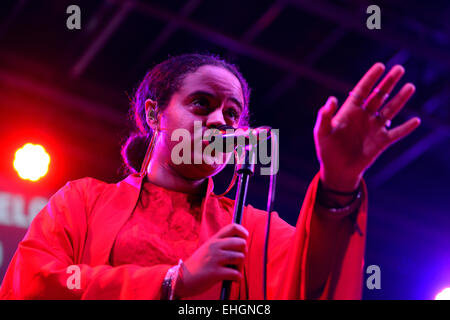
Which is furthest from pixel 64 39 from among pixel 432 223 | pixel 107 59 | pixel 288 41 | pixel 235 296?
pixel 432 223

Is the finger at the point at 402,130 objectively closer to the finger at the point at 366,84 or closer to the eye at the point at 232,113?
the finger at the point at 366,84

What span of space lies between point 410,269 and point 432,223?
2.35 ft

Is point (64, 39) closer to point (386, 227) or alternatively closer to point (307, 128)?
point (307, 128)

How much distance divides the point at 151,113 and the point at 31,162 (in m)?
2.53

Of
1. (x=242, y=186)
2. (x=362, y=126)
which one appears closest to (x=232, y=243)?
(x=242, y=186)

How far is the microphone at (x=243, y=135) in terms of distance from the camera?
1550 millimetres

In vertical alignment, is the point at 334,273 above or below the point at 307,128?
below

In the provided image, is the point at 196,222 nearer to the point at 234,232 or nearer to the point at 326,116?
the point at 234,232

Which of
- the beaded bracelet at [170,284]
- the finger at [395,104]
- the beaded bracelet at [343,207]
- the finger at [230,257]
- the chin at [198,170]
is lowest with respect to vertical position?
the beaded bracelet at [170,284]

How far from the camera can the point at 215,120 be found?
A: 6.15 feet

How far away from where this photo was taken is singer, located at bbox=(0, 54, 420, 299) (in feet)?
4.42

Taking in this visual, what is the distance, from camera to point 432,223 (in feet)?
21.2

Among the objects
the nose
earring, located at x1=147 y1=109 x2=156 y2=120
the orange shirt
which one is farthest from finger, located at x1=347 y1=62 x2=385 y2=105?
earring, located at x1=147 y1=109 x2=156 y2=120

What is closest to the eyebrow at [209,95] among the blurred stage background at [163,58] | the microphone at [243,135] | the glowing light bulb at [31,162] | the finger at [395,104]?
the microphone at [243,135]
